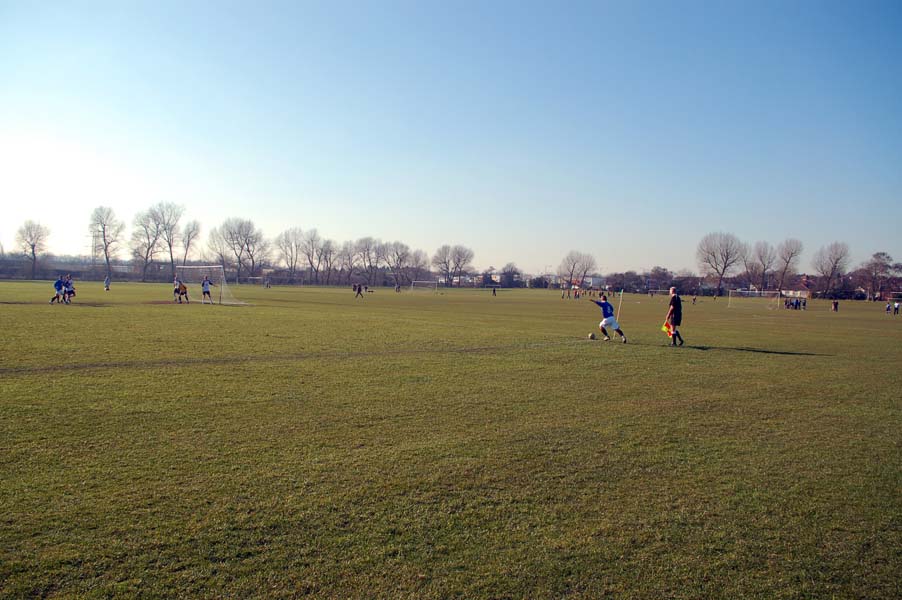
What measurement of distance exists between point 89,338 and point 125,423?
10.5m

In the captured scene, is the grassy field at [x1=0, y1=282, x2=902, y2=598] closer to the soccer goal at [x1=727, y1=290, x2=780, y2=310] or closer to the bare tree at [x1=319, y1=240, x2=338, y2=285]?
the soccer goal at [x1=727, y1=290, x2=780, y2=310]

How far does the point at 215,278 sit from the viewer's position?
162 feet

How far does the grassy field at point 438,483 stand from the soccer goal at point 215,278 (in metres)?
32.5

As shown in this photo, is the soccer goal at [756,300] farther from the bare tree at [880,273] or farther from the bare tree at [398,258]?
the bare tree at [398,258]

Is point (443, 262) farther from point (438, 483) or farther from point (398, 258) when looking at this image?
point (438, 483)

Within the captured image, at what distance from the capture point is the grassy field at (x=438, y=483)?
3955 millimetres

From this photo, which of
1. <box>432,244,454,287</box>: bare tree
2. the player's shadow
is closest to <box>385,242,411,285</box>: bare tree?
<box>432,244,454,287</box>: bare tree

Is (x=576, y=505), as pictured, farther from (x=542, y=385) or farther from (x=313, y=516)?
(x=542, y=385)

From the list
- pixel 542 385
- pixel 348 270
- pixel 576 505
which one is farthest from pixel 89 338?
pixel 348 270

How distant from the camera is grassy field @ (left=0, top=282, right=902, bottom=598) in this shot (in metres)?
3.96

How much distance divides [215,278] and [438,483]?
48.8 m

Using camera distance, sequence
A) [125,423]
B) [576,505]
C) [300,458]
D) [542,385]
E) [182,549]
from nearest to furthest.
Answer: [182,549]
[576,505]
[300,458]
[125,423]
[542,385]

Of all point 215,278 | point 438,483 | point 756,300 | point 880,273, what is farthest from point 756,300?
point 438,483

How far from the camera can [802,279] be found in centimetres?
13075
